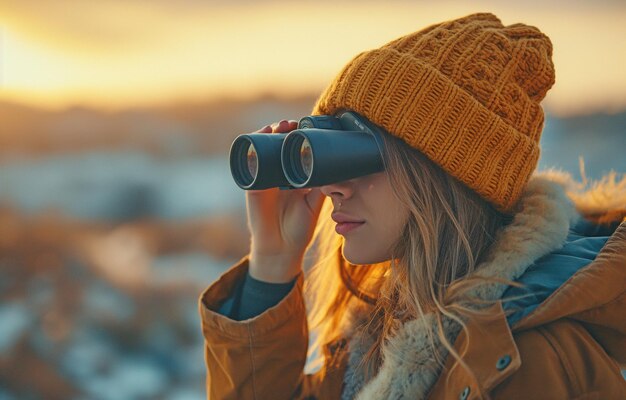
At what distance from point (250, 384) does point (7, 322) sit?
1.92m

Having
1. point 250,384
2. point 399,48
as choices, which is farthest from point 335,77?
point 250,384

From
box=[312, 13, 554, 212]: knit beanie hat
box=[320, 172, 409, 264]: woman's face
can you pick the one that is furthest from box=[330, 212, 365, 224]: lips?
box=[312, 13, 554, 212]: knit beanie hat

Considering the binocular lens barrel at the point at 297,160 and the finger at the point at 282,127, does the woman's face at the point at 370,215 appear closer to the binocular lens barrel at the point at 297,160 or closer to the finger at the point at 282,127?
the binocular lens barrel at the point at 297,160

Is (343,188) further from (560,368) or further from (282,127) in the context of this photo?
(560,368)

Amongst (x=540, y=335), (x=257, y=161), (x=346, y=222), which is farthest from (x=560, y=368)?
(x=257, y=161)

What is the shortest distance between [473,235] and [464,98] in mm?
208

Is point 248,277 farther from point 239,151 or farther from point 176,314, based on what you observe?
point 176,314

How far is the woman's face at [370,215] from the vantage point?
994 millimetres

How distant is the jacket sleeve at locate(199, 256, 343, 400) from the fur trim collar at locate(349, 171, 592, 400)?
0.81ft

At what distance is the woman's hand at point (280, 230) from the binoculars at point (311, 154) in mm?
174

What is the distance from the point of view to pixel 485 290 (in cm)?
90

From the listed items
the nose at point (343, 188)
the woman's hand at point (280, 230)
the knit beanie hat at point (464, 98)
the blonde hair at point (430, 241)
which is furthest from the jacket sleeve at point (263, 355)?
the knit beanie hat at point (464, 98)

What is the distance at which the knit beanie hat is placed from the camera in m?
0.95

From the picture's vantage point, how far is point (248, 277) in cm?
126
